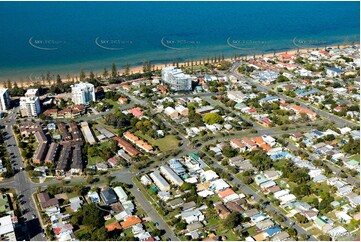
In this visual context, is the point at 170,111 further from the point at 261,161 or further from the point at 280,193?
the point at 280,193

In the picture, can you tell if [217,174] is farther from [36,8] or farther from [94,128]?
[36,8]

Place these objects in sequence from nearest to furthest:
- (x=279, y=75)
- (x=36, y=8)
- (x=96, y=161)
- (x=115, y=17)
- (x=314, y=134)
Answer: (x=96, y=161) < (x=314, y=134) < (x=279, y=75) < (x=115, y=17) < (x=36, y=8)

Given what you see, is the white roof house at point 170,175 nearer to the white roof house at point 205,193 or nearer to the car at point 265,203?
the white roof house at point 205,193

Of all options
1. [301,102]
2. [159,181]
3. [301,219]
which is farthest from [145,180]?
[301,102]

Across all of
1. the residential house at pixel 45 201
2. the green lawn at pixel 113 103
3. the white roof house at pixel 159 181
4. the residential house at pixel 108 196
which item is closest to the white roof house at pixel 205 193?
the white roof house at pixel 159 181

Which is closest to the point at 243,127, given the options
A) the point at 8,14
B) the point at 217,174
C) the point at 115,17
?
the point at 217,174

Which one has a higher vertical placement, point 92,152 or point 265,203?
point 92,152

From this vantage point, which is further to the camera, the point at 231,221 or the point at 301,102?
the point at 301,102
